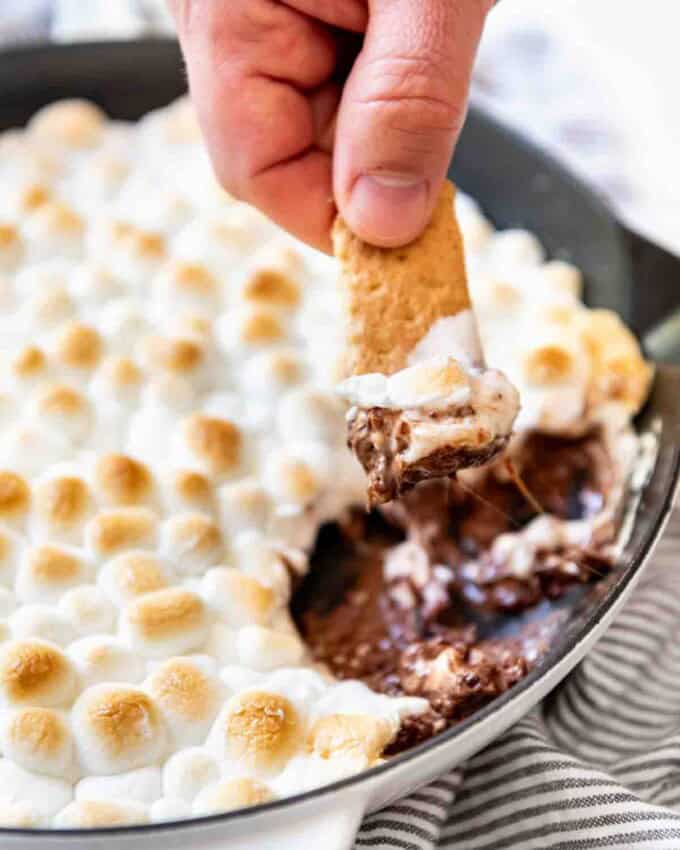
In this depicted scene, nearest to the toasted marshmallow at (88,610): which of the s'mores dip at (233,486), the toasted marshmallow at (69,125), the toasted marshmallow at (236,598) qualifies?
the s'mores dip at (233,486)

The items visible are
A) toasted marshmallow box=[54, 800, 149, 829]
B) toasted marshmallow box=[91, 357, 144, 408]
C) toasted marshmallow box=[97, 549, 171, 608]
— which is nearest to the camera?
toasted marshmallow box=[54, 800, 149, 829]

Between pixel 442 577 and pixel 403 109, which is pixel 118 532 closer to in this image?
pixel 442 577

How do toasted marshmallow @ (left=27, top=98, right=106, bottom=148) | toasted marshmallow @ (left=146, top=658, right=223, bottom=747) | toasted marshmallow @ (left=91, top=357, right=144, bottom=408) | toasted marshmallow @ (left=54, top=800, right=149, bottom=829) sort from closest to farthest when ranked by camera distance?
toasted marshmallow @ (left=54, top=800, right=149, bottom=829), toasted marshmallow @ (left=146, top=658, right=223, bottom=747), toasted marshmallow @ (left=91, top=357, right=144, bottom=408), toasted marshmallow @ (left=27, top=98, right=106, bottom=148)

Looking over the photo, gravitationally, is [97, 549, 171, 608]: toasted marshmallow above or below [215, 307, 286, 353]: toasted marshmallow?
below

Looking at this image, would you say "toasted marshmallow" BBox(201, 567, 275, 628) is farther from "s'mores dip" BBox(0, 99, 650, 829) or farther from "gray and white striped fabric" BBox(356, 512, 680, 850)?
"gray and white striped fabric" BBox(356, 512, 680, 850)

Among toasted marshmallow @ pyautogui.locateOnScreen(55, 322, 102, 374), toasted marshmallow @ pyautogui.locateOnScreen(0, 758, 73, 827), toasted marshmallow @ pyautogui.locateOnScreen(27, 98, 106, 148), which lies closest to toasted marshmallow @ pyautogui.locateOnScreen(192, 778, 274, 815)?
toasted marshmallow @ pyautogui.locateOnScreen(0, 758, 73, 827)

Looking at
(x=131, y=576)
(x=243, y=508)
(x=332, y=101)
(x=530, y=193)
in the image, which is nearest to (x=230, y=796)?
(x=131, y=576)

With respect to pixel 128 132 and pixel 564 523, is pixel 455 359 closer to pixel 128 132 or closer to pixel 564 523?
pixel 564 523
